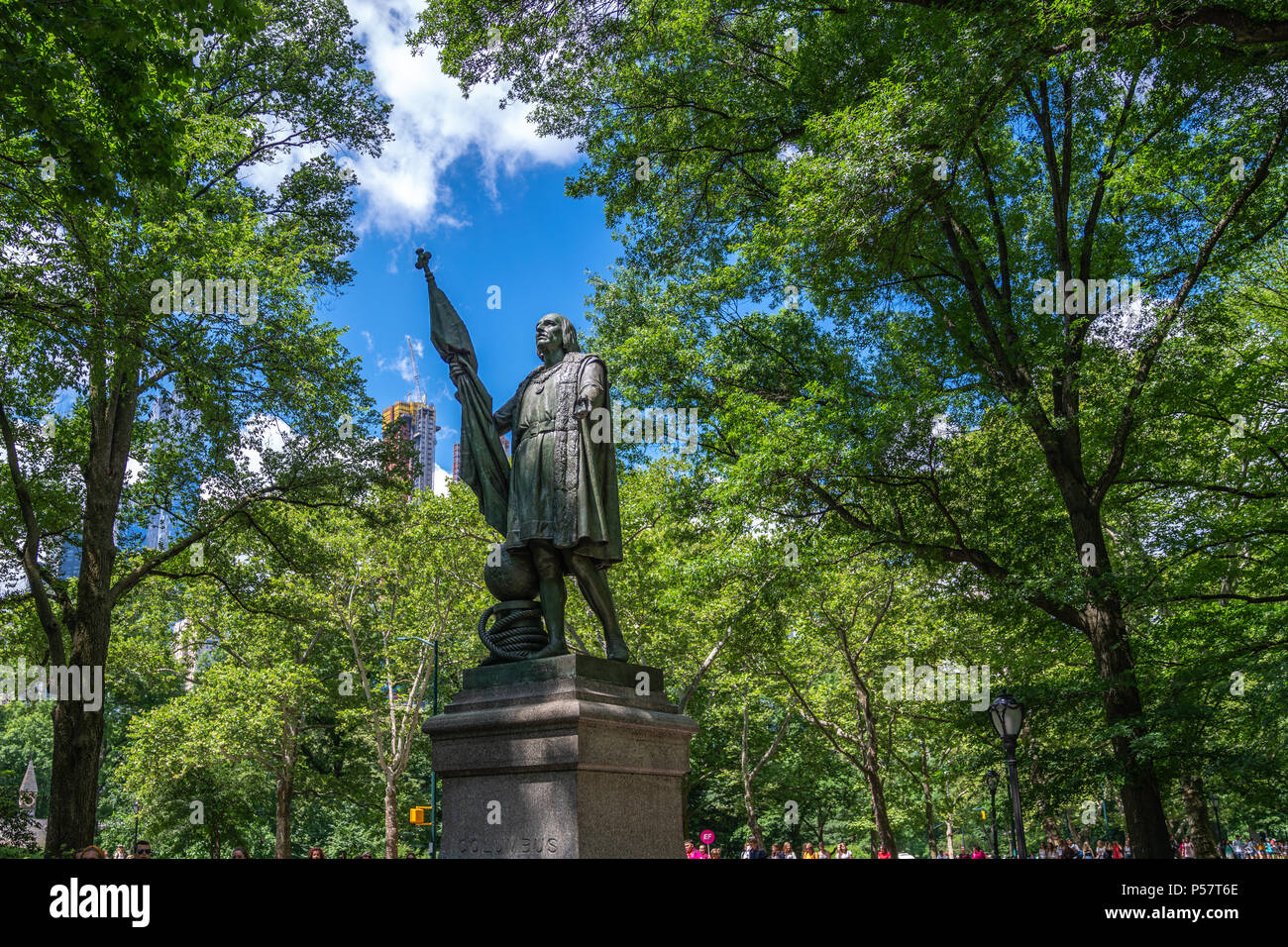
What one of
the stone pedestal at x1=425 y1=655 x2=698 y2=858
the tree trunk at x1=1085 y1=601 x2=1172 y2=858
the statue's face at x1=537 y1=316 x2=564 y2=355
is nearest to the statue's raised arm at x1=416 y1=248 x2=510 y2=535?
the statue's face at x1=537 y1=316 x2=564 y2=355

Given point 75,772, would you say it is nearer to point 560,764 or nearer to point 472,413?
point 472,413

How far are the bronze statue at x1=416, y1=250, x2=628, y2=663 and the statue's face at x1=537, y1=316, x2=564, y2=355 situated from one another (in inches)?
0.4

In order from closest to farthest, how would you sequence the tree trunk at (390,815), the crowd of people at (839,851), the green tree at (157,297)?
the green tree at (157,297), the crowd of people at (839,851), the tree trunk at (390,815)

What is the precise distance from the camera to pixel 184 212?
1573 centimetres

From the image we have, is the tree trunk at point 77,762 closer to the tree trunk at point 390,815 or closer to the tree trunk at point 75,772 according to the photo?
the tree trunk at point 75,772

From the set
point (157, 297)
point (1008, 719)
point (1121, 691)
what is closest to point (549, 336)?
point (157, 297)

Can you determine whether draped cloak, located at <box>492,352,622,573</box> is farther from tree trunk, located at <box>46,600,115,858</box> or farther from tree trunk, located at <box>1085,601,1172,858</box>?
tree trunk, located at <box>46,600,115,858</box>

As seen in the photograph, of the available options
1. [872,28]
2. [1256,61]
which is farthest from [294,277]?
[1256,61]

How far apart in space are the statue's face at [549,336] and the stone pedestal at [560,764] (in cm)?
251

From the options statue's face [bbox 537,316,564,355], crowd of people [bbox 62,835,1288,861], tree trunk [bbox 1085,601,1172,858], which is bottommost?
crowd of people [bbox 62,835,1288,861]

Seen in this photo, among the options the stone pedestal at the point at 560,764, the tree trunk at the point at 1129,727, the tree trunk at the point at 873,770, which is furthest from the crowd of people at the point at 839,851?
the tree trunk at the point at 1129,727

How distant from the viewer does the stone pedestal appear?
19.2ft

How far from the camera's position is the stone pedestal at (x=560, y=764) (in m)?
5.85
